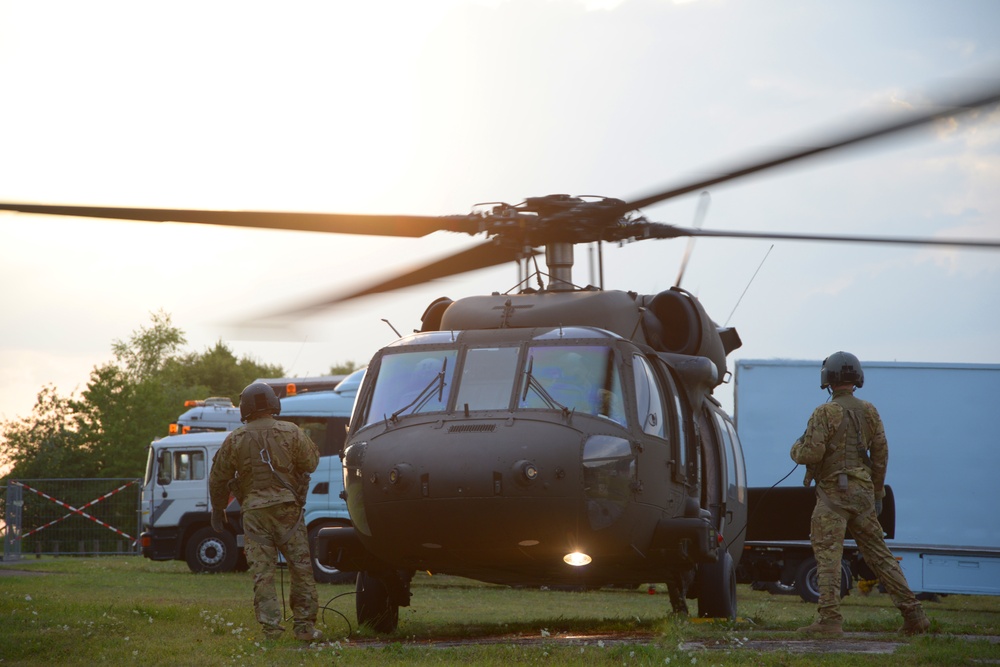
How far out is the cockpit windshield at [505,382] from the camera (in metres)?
8.74

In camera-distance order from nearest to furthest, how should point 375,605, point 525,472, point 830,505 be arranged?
point 525,472 → point 830,505 → point 375,605

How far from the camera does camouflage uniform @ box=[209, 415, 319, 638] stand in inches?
356

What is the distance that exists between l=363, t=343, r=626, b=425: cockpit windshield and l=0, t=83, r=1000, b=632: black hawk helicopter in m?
0.01

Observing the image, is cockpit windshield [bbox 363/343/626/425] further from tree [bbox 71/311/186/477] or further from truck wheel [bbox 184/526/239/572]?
tree [bbox 71/311/186/477]

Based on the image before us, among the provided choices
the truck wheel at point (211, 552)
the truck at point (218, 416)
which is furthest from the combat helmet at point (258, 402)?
the truck at point (218, 416)

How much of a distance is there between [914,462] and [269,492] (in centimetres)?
1126

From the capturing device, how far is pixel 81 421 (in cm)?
4228

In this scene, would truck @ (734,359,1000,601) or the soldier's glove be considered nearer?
the soldier's glove

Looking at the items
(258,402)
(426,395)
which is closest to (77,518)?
(258,402)

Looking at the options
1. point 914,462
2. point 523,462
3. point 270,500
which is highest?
point 523,462

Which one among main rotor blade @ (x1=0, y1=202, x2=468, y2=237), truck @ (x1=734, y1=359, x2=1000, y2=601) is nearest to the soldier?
main rotor blade @ (x1=0, y1=202, x2=468, y2=237)

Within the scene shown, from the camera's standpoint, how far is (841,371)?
9555 millimetres

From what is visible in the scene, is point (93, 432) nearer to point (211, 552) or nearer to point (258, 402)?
point (211, 552)

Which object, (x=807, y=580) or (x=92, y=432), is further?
(x=92, y=432)
